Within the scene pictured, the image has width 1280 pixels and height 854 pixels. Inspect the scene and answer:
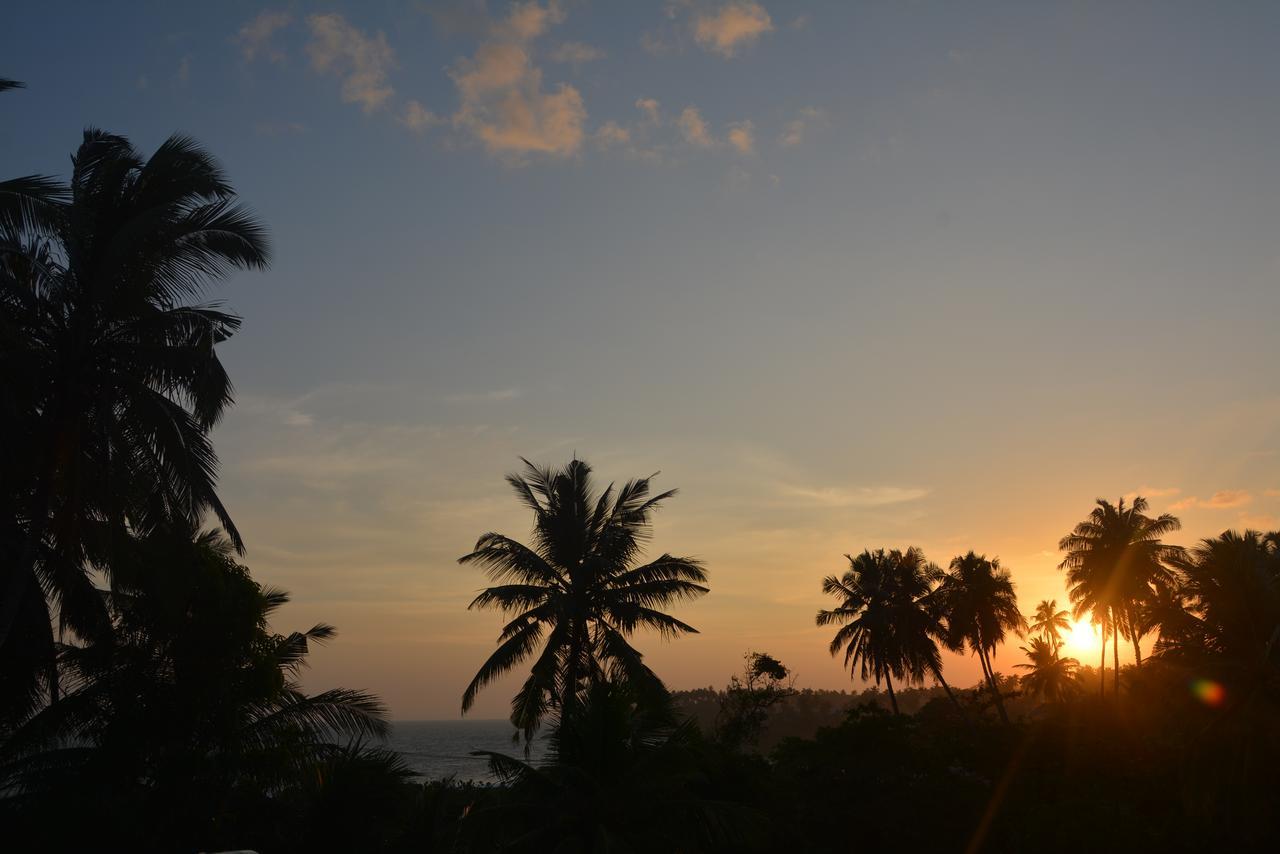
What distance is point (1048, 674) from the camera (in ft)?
261

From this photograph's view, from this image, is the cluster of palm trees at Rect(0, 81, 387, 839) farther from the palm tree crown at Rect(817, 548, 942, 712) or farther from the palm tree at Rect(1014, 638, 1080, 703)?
the palm tree at Rect(1014, 638, 1080, 703)

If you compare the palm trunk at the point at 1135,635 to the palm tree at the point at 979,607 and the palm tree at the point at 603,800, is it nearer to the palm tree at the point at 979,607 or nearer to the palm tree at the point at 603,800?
the palm tree at the point at 979,607

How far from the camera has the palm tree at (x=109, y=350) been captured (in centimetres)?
1409

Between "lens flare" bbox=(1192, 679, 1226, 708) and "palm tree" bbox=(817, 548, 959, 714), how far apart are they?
2386 cm

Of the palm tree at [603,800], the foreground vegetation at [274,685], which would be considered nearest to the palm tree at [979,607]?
the foreground vegetation at [274,685]

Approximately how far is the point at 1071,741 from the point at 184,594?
3312 centimetres

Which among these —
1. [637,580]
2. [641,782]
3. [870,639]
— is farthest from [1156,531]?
[641,782]

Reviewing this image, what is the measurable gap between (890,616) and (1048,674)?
39787mm

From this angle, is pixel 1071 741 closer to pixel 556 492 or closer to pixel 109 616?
pixel 556 492

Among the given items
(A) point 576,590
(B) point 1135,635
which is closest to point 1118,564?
(B) point 1135,635

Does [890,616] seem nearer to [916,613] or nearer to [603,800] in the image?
[916,613]

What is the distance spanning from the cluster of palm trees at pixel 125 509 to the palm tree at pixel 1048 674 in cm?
7462

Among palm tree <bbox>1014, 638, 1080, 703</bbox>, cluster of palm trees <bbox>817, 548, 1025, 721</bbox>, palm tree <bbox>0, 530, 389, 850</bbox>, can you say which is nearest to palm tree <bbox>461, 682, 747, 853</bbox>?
palm tree <bbox>0, 530, 389, 850</bbox>

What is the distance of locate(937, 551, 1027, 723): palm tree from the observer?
53094 millimetres
